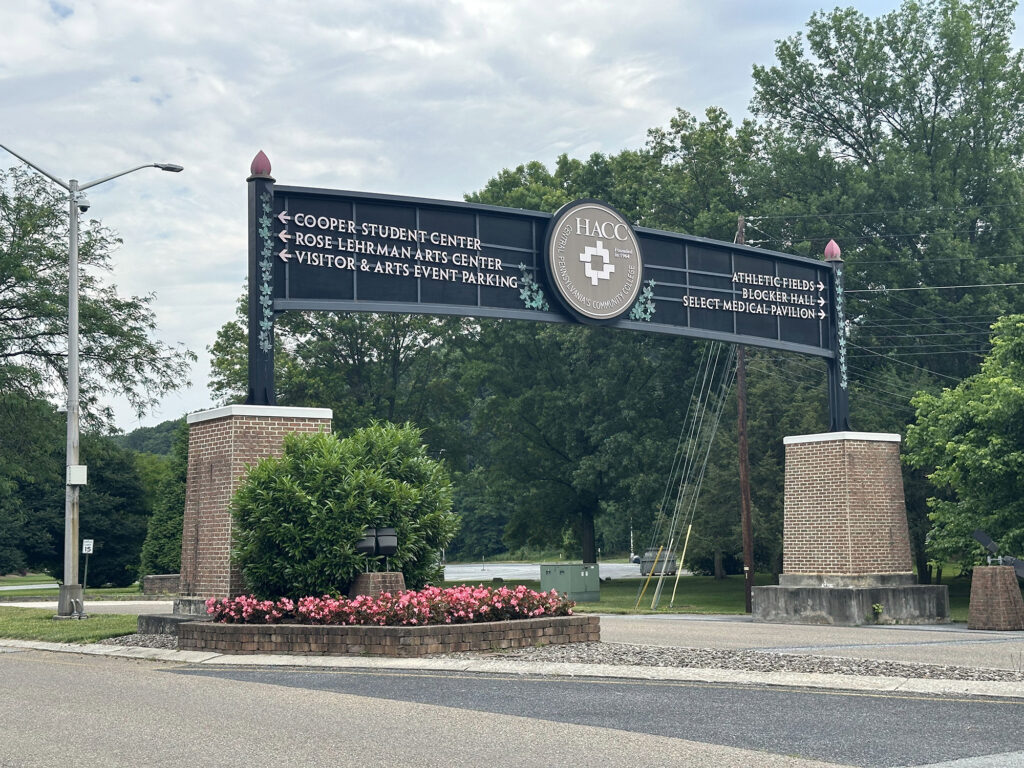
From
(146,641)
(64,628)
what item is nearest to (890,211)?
(64,628)

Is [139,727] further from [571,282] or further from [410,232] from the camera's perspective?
[571,282]

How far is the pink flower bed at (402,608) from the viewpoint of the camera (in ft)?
54.8

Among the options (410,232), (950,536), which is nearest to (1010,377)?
(950,536)

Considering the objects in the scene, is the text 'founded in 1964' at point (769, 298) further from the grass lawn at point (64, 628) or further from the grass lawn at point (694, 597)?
the grass lawn at point (64, 628)

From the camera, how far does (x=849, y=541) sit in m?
26.9

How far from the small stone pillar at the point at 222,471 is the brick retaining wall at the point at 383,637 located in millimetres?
1773

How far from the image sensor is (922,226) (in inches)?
1924

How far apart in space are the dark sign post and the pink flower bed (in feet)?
13.3

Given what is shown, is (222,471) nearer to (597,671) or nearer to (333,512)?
(333,512)

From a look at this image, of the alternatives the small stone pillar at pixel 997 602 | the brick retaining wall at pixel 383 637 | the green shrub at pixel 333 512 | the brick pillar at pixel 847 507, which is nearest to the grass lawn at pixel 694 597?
the brick pillar at pixel 847 507

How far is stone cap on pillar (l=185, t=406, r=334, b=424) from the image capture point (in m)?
20.0

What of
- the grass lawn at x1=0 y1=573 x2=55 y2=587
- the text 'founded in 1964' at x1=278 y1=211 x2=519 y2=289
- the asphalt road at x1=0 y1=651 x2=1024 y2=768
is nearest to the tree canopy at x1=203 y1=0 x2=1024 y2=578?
the text 'founded in 1964' at x1=278 y1=211 x2=519 y2=289

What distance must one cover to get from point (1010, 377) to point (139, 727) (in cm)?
2617

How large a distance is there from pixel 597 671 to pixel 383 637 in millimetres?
3497
